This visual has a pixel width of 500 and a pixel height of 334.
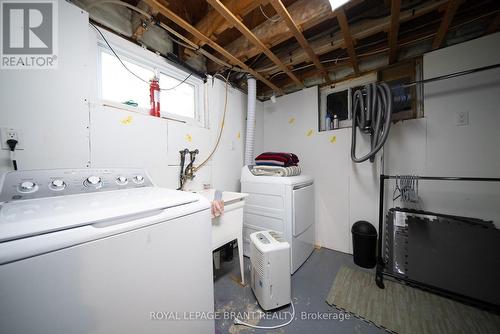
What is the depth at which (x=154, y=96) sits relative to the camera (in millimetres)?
1508

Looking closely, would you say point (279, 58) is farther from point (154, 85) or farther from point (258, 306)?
point (258, 306)

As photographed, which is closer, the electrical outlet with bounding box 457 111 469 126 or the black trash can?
the electrical outlet with bounding box 457 111 469 126

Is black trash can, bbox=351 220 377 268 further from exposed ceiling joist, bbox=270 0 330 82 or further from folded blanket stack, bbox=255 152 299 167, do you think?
exposed ceiling joist, bbox=270 0 330 82

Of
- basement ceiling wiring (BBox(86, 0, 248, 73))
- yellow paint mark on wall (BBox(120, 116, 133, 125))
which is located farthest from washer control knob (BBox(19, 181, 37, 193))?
basement ceiling wiring (BBox(86, 0, 248, 73))

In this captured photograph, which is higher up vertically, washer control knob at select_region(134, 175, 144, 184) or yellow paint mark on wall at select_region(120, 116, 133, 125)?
yellow paint mark on wall at select_region(120, 116, 133, 125)

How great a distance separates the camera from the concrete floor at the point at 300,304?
3.92ft

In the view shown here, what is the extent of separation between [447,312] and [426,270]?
302mm

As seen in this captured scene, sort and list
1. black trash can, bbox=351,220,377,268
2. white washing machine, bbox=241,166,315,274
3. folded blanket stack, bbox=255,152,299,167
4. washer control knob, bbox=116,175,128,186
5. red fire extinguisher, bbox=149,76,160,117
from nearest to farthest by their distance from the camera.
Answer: washer control knob, bbox=116,175,128,186 < red fire extinguisher, bbox=149,76,160,117 < white washing machine, bbox=241,166,315,274 < black trash can, bbox=351,220,377,268 < folded blanket stack, bbox=255,152,299,167

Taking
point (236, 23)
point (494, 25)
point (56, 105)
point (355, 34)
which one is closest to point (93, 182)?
point (56, 105)

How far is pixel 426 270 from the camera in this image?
151cm

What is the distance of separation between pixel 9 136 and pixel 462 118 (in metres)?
3.29

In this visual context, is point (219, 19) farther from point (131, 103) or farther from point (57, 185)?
point (57, 185)

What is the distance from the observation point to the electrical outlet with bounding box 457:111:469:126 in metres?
1.58

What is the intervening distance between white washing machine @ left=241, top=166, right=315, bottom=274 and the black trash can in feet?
1.58
